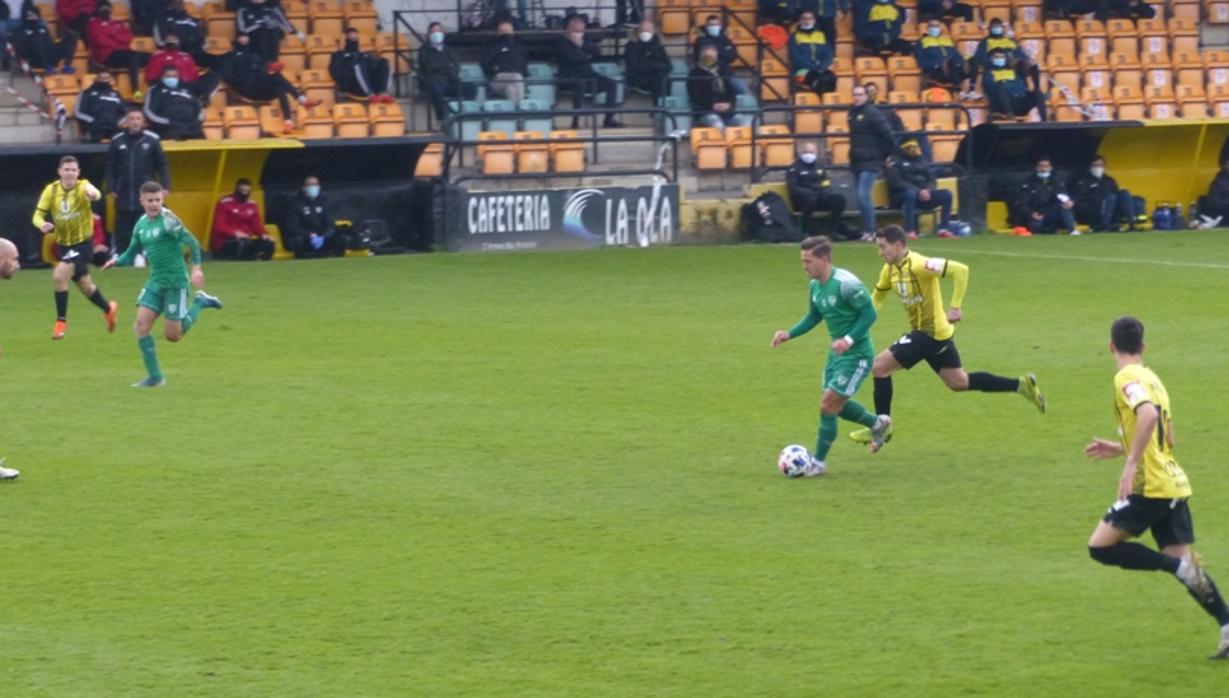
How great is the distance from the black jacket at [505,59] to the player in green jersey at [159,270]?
43.6 ft

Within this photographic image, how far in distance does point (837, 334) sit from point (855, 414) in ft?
1.77

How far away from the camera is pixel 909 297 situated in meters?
12.8

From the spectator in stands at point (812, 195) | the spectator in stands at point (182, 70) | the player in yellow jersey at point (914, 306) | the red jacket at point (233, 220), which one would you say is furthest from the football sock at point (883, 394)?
the spectator in stands at point (182, 70)

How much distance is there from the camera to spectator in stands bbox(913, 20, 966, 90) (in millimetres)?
30078

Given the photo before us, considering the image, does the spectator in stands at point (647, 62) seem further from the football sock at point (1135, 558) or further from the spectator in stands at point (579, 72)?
the football sock at point (1135, 558)

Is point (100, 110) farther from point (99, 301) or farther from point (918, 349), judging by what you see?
point (918, 349)

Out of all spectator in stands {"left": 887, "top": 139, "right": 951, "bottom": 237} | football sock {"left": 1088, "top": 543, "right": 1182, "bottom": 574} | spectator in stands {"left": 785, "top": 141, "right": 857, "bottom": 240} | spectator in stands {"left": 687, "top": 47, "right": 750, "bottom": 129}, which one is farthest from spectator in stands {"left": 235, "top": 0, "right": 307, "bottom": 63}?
football sock {"left": 1088, "top": 543, "right": 1182, "bottom": 574}

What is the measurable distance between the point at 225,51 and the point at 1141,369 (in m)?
21.3

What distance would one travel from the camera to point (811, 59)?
96.0 feet

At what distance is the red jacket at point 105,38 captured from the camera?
25.7m

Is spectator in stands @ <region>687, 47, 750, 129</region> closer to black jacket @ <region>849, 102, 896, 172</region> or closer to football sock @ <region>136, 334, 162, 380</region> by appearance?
black jacket @ <region>849, 102, 896, 172</region>

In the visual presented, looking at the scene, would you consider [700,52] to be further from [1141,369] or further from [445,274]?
[1141,369]

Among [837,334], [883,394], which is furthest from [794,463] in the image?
[883,394]

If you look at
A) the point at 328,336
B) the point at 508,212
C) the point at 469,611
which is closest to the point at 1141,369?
the point at 469,611
